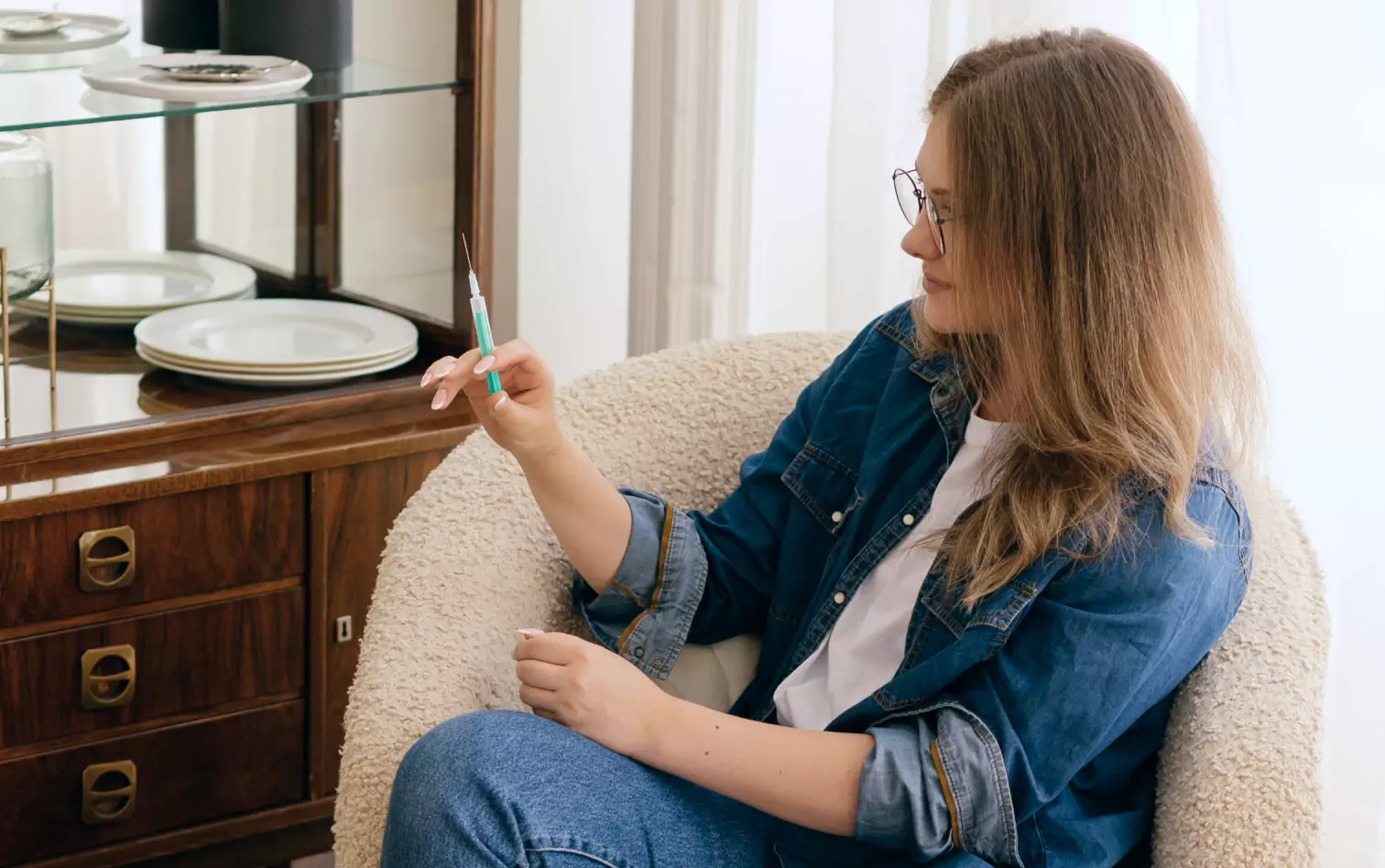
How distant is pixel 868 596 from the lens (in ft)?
4.04

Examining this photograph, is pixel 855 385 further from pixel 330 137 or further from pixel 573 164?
pixel 573 164

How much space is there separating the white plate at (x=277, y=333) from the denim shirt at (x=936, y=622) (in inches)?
20.6

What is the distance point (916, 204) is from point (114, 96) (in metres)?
0.83

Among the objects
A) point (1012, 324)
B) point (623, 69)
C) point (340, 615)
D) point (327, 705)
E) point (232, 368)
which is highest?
point (623, 69)

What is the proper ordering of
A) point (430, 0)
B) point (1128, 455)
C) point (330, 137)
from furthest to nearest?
point (330, 137) < point (430, 0) < point (1128, 455)

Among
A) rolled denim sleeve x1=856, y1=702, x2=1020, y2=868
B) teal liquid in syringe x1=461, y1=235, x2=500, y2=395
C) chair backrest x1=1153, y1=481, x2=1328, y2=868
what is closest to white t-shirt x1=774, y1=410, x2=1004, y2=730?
rolled denim sleeve x1=856, y1=702, x2=1020, y2=868

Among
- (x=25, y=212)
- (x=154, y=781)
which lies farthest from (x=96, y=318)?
(x=154, y=781)

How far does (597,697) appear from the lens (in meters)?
1.10

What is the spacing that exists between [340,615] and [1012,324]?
86 centimetres

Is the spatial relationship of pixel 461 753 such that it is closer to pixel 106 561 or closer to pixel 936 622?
pixel 936 622

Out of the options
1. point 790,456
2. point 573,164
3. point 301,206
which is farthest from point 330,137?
point 790,456

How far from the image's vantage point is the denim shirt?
1038mm

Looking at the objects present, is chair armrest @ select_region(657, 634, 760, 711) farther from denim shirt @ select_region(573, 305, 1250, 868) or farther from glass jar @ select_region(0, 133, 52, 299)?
glass jar @ select_region(0, 133, 52, 299)

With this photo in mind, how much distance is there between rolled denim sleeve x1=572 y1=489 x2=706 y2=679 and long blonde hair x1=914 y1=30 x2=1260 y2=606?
269 mm
